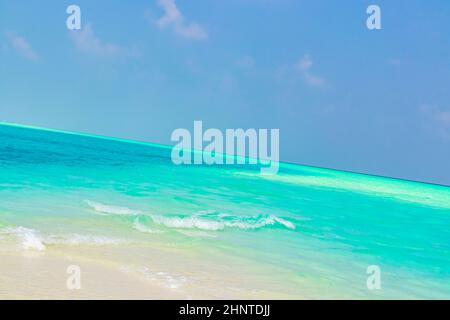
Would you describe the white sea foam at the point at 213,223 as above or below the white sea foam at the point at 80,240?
below

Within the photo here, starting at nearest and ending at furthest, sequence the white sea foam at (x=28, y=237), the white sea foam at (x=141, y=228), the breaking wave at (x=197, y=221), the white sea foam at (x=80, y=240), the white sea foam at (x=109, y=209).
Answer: the white sea foam at (x=28, y=237) → the white sea foam at (x=80, y=240) → the white sea foam at (x=141, y=228) → the breaking wave at (x=197, y=221) → the white sea foam at (x=109, y=209)

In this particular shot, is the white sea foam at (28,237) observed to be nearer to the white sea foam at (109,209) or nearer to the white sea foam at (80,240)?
the white sea foam at (80,240)

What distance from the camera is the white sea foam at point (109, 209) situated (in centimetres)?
895

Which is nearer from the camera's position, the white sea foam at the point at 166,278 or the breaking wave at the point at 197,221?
the white sea foam at the point at 166,278

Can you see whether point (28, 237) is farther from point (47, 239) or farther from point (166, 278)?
point (166, 278)

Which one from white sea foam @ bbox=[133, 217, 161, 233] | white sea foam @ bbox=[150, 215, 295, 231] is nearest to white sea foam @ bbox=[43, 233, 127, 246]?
white sea foam @ bbox=[133, 217, 161, 233]

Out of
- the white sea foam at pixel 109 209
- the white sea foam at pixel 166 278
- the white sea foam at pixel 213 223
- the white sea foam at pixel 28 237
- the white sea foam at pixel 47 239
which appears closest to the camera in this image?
the white sea foam at pixel 166 278

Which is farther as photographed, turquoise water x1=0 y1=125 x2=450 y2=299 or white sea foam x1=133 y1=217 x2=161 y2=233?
white sea foam x1=133 y1=217 x2=161 y2=233

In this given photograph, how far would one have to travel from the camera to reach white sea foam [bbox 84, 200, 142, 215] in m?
8.95

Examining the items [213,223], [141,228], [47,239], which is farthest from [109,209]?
[47,239]

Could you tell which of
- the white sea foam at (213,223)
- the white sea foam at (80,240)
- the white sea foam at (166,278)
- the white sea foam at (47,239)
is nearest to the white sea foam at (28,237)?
the white sea foam at (47,239)

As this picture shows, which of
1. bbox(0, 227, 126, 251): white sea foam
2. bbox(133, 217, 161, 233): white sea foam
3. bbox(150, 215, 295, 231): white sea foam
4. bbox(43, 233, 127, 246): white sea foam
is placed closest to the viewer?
bbox(0, 227, 126, 251): white sea foam

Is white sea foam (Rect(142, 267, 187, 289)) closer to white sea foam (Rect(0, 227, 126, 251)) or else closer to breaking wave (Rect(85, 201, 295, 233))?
white sea foam (Rect(0, 227, 126, 251))

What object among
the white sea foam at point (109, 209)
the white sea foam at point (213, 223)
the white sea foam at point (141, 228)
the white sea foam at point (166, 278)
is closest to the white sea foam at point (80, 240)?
the white sea foam at point (141, 228)
